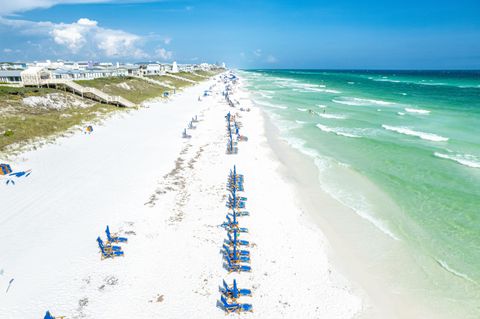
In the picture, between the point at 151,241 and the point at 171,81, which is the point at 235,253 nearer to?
the point at 151,241

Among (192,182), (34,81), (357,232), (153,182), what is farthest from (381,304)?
(34,81)

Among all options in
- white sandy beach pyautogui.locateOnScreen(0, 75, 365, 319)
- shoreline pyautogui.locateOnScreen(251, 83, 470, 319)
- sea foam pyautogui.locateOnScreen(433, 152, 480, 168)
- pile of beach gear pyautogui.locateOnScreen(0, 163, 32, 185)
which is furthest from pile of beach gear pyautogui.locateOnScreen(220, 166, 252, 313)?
sea foam pyautogui.locateOnScreen(433, 152, 480, 168)

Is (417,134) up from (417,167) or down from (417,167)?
up

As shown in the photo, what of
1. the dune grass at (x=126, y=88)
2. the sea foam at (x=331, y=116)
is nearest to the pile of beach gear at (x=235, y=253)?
the sea foam at (x=331, y=116)

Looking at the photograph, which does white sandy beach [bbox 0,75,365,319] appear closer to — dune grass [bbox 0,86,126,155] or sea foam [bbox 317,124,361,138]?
dune grass [bbox 0,86,126,155]

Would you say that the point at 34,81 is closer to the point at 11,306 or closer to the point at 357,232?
the point at 11,306

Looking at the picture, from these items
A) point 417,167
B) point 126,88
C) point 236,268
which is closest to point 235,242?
point 236,268
